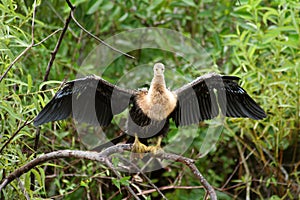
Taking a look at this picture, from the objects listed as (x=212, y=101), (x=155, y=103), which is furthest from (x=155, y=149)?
(x=212, y=101)

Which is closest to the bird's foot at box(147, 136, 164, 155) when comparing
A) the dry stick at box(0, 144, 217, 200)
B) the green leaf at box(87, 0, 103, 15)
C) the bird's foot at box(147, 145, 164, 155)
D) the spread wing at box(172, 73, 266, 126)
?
the bird's foot at box(147, 145, 164, 155)

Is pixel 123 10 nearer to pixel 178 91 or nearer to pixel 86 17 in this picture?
pixel 86 17

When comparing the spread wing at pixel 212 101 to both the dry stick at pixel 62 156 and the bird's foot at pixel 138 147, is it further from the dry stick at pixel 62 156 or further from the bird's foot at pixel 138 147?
the dry stick at pixel 62 156

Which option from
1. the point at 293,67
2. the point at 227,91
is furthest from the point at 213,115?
the point at 293,67

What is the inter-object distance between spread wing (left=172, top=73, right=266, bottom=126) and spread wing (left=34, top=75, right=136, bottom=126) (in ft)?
0.81

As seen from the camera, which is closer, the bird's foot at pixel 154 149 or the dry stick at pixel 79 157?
the dry stick at pixel 79 157

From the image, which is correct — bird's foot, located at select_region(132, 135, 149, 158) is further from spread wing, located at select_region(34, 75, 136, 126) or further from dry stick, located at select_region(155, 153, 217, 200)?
dry stick, located at select_region(155, 153, 217, 200)

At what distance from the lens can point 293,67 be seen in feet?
9.48

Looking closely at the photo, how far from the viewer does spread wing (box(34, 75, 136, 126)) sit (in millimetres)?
2268

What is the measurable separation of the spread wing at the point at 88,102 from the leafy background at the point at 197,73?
81 mm

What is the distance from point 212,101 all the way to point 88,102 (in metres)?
0.58

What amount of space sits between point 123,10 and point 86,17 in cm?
26

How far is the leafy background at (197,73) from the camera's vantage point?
283 centimetres

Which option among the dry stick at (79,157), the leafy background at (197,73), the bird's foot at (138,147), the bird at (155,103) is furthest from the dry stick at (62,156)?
the bird's foot at (138,147)
